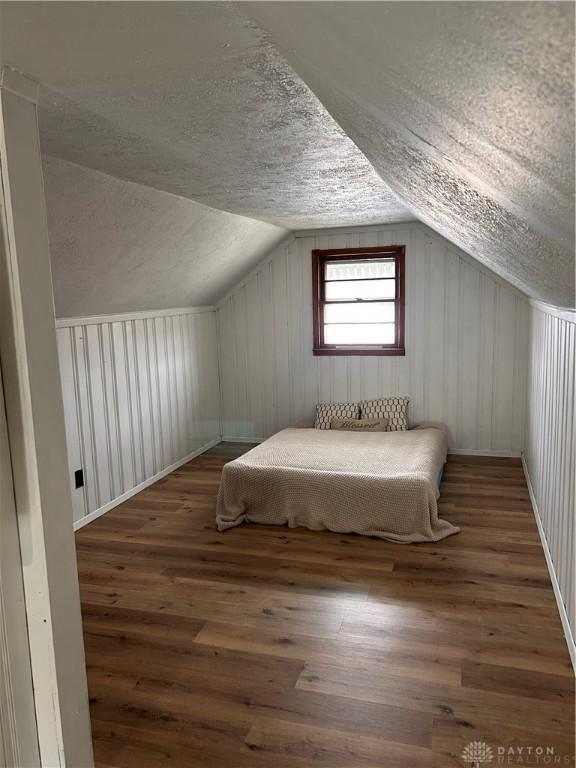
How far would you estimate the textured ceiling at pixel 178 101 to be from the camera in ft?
4.56

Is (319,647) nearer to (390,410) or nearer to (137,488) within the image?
(137,488)

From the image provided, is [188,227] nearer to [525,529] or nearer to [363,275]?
[363,275]

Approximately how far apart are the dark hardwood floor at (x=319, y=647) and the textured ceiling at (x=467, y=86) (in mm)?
1637

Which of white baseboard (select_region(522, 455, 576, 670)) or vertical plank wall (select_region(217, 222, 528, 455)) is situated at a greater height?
vertical plank wall (select_region(217, 222, 528, 455))

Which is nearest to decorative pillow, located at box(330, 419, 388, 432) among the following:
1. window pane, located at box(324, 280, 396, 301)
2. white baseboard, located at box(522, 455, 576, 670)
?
window pane, located at box(324, 280, 396, 301)

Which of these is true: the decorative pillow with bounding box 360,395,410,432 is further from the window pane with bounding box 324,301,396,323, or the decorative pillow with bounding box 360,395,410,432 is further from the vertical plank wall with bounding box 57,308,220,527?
the vertical plank wall with bounding box 57,308,220,527

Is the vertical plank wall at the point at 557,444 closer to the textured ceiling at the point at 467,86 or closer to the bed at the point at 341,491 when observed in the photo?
the bed at the point at 341,491

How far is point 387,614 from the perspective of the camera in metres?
2.87

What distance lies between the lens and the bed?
12.2ft

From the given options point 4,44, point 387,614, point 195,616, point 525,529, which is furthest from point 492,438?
point 4,44

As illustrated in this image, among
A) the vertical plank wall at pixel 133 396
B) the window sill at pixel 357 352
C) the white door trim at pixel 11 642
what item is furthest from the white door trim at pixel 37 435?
the window sill at pixel 357 352

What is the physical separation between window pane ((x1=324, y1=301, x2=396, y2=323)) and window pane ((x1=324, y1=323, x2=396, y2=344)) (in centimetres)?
5

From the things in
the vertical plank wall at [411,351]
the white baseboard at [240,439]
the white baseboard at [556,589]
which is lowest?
the white baseboard at [556,589]

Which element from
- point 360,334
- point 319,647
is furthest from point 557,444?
point 360,334
